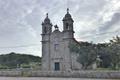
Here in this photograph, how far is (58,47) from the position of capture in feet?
137

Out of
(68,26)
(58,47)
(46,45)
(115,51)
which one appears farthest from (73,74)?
(46,45)

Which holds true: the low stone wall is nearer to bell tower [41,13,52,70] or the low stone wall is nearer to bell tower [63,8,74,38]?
bell tower [41,13,52,70]

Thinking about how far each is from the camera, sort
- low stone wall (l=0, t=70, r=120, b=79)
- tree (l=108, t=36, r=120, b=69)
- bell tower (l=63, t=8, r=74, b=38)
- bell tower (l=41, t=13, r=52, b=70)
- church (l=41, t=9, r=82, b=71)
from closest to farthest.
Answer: low stone wall (l=0, t=70, r=120, b=79), tree (l=108, t=36, r=120, b=69), church (l=41, t=9, r=82, b=71), bell tower (l=63, t=8, r=74, b=38), bell tower (l=41, t=13, r=52, b=70)

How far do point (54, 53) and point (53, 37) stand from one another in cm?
309

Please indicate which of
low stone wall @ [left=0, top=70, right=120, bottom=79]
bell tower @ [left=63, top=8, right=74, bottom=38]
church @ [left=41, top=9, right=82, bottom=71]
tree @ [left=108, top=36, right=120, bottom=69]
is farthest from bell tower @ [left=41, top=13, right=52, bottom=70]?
tree @ [left=108, top=36, right=120, bottom=69]

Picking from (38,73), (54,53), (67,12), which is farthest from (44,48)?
(38,73)

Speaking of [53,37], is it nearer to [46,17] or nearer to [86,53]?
[46,17]

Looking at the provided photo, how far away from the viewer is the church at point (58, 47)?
40.3m

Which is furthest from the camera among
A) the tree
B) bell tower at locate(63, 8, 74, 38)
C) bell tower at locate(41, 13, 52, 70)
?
bell tower at locate(41, 13, 52, 70)

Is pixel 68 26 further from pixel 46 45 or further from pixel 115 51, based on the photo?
pixel 115 51

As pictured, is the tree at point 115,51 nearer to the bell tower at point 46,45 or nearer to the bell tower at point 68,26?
the bell tower at point 68,26

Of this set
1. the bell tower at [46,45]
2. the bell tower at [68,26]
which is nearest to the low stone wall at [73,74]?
the bell tower at [46,45]

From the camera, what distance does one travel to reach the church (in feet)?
132

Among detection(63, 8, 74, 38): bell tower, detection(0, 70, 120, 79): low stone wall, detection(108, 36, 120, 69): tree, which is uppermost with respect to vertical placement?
detection(63, 8, 74, 38): bell tower
